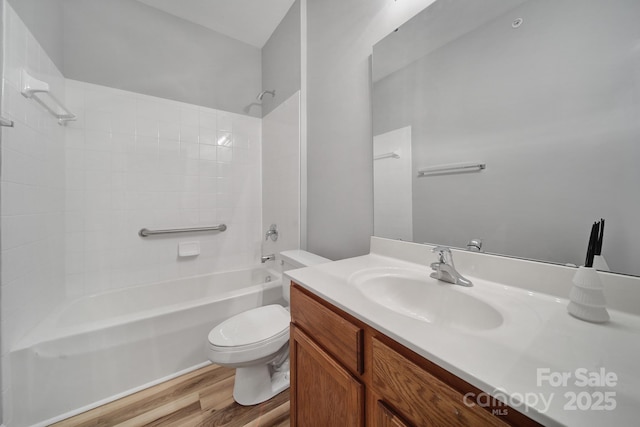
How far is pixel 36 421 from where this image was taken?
41.2 inches

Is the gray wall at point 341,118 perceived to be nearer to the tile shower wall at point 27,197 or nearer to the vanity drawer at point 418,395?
the vanity drawer at point 418,395

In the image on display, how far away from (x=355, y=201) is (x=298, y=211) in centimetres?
57

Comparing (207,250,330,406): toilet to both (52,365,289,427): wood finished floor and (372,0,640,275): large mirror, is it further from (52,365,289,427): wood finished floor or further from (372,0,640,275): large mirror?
(372,0,640,275): large mirror

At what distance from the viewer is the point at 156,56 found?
1780 millimetres

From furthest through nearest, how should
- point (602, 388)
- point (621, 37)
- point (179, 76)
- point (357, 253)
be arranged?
1. point (179, 76)
2. point (357, 253)
3. point (621, 37)
4. point (602, 388)

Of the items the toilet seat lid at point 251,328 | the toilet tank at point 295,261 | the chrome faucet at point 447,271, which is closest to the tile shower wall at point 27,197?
the toilet seat lid at point 251,328

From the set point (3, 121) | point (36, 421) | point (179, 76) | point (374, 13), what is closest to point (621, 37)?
point (374, 13)

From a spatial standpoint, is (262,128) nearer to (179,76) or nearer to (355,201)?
(179,76)

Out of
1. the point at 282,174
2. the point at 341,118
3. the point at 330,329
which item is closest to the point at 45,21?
the point at 282,174

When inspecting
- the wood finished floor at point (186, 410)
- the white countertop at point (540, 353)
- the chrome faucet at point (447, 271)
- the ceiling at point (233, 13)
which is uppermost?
the ceiling at point (233, 13)

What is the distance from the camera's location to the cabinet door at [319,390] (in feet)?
1.90

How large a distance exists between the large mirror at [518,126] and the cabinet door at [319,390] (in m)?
0.62

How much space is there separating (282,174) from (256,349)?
132cm

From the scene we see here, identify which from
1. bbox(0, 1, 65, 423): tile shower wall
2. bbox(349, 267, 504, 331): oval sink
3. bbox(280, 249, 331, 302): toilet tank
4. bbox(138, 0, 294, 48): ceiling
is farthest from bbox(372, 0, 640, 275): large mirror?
bbox(0, 1, 65, 423): tile shower wall
